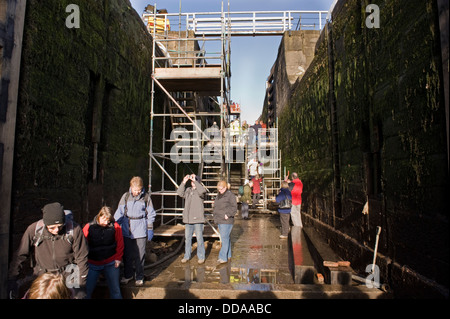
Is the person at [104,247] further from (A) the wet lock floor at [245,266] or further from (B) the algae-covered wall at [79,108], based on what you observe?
(A) the wet lock floor at [245,266]

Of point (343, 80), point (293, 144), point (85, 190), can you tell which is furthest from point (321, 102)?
point (85, 190)

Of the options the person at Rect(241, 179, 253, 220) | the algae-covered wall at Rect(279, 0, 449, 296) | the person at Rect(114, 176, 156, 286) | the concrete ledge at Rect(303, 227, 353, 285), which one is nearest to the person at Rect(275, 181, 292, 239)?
A: the algae-covered wall at Rect(279, 0, 449, 296)

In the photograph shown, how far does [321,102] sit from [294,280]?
525 cm

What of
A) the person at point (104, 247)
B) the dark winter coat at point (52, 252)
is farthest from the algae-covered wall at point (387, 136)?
the dark winter coat at point (52, 252)

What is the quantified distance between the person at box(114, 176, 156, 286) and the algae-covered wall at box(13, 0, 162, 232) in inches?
35.7

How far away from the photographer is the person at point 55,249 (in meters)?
2.76

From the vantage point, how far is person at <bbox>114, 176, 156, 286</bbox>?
13.6 ft

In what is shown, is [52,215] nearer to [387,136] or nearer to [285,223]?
[387,136]

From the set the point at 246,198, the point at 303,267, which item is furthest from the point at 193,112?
the point at 303,267

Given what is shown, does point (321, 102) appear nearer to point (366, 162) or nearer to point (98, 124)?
point (366, 162)

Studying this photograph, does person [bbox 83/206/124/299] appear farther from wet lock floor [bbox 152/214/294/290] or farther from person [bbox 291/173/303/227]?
person [bbox 291/173/303/227]

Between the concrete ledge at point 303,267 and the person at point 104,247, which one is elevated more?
the person at point 104,247

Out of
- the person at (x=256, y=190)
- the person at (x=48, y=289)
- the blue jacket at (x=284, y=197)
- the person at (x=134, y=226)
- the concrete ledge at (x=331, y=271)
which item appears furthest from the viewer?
the person at (x=256, y=190)

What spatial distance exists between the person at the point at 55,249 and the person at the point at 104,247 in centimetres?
36
